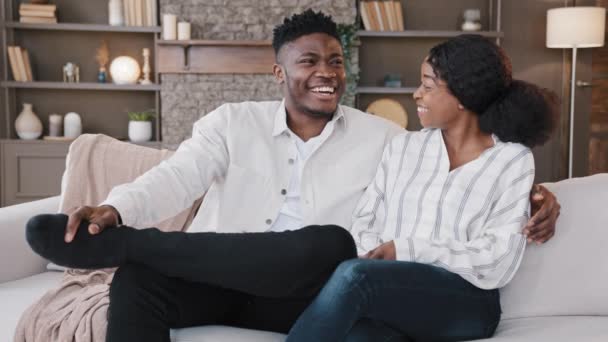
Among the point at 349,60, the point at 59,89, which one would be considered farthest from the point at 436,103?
the point at 59,89

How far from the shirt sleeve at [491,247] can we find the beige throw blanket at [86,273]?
73 centimetres

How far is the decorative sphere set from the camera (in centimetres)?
555

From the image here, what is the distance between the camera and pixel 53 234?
1.41 metres

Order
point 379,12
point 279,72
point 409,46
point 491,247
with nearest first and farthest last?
point 491,247, point 279,72, point 379,12, point 409,46

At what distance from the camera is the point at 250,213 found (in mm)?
1996

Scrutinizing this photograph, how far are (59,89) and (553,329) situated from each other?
490 centimetres

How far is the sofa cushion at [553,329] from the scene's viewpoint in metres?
1.62

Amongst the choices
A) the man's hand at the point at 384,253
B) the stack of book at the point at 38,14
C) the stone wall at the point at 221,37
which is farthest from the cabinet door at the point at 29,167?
the man's hand at the point at 384,253

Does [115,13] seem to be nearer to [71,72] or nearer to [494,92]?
[71,72]

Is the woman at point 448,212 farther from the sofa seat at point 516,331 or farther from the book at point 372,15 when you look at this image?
the book at point 372,15

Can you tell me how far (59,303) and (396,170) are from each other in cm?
90

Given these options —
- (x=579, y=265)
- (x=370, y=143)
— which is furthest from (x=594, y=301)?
(x=370, y=143)

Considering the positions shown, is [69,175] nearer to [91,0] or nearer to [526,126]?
[526,126]

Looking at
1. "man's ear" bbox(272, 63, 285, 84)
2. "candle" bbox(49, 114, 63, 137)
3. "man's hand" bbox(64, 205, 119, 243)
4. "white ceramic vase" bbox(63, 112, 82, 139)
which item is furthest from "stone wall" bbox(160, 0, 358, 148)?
"man's hand" bbox(64, 205, 119, 243)
